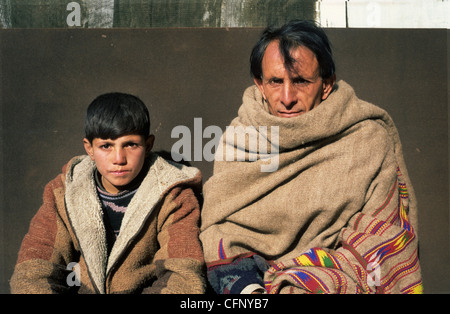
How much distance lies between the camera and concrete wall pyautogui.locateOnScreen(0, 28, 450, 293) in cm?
254

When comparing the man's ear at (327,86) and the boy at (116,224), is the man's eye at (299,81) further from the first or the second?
the boy at (116,224)

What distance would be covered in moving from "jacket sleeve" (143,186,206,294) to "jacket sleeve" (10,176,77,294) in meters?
0.37

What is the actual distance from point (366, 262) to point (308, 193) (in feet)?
1.20

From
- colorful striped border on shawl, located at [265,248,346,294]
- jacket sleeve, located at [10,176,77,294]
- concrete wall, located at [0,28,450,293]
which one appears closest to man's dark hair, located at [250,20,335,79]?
concrete wall, located at [0,28,450,293]

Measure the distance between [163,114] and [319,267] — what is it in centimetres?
120

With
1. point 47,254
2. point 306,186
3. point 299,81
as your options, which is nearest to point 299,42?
point 299,81

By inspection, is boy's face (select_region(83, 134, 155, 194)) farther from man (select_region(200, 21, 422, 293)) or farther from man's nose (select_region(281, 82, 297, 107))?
man's nose (select_region(281, 82, 297, 107))

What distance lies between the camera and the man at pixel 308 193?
6.30 ft

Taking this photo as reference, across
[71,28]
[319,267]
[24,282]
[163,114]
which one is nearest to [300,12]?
[163,114]

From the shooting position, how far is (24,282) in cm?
188

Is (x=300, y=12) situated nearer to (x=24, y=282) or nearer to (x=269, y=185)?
(x=269, y=185)

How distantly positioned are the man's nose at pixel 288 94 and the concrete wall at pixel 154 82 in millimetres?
593

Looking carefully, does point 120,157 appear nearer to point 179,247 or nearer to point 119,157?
point 119,157

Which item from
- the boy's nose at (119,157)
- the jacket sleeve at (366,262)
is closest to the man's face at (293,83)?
the jacket sleeve at (366,262)
